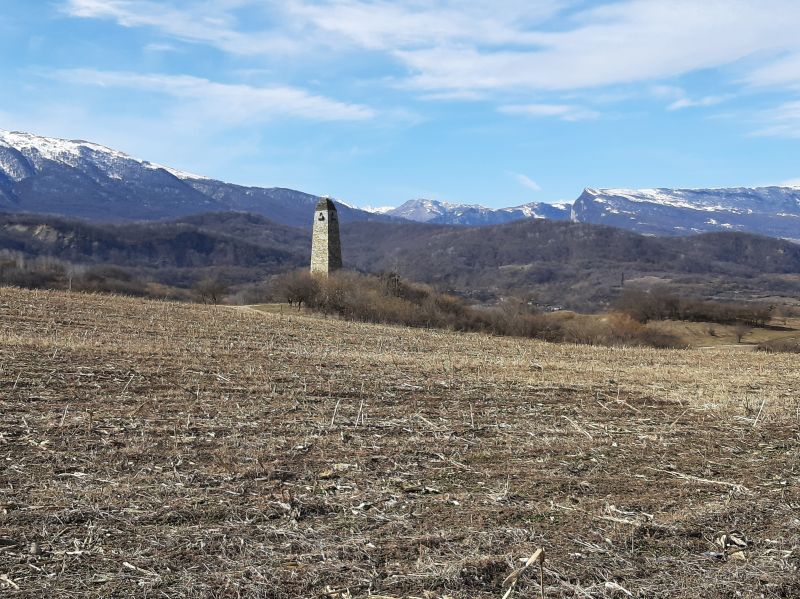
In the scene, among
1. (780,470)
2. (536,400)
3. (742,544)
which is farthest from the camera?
(536,400)

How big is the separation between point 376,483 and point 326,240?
52760 mm

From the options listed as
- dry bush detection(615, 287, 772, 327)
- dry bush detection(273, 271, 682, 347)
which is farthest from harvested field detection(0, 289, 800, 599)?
dry bush detection(615, 287, 772, 327)

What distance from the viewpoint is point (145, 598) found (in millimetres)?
6102

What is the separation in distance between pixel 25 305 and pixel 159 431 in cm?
2345

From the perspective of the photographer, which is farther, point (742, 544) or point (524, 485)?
point (524, 485)

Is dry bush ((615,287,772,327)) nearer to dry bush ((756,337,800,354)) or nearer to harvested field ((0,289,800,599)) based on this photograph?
dry bush ((756,337,800,354))

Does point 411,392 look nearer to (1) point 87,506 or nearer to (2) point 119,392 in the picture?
(2) point 119,392

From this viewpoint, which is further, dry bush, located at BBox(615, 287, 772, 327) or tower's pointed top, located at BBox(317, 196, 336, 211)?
dry bush, located at BBox(615, 287, 772, 327)

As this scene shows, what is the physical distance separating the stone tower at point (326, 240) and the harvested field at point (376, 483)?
4077 centimetres

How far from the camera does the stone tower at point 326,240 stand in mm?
60125

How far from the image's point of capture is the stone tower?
60.1m

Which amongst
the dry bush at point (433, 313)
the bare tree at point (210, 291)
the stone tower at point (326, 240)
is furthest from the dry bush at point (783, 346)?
the bare tree at point (210, 291)

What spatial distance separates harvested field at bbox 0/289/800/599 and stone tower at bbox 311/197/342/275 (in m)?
40.8

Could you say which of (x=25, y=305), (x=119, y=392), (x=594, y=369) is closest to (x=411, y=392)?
(x=119, y=392)
